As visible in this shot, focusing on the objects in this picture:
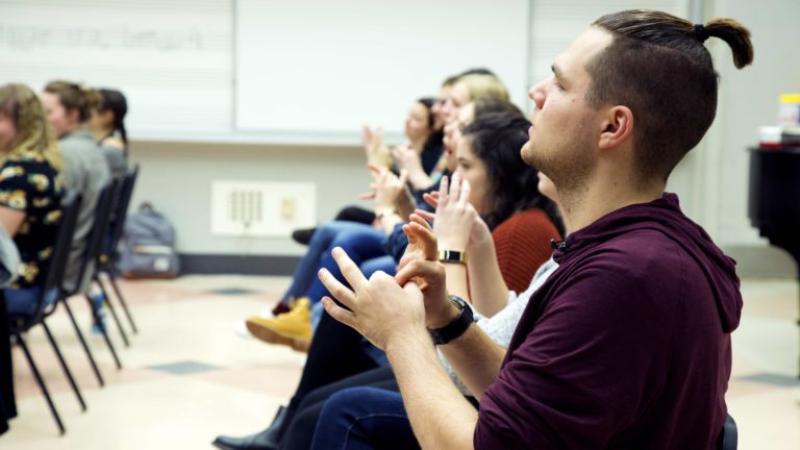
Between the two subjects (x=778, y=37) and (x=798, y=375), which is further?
(x=778, y=37)

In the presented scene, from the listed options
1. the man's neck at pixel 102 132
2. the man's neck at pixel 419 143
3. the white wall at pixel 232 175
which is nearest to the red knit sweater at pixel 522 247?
the man's neck at pixel 419 143

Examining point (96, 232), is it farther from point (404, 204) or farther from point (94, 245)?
point (404, 204)

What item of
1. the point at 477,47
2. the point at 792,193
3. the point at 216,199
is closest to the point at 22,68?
the point at 216,199

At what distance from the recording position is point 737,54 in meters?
1.45

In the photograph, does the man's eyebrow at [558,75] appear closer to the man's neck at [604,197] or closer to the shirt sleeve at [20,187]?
the man's neck at [604,197]

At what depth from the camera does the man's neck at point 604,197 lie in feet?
4.32

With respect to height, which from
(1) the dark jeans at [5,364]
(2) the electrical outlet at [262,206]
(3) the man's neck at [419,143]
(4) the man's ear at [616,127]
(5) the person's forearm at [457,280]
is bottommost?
(2) the electrical outlet at [262,206]

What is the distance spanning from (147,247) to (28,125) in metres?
2.95

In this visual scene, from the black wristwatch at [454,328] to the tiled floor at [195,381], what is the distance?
2006 mm

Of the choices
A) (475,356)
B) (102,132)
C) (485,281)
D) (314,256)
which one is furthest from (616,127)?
(102,132)

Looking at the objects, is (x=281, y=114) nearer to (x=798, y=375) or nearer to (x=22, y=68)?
(x=22, y=68)

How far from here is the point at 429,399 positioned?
1299mm

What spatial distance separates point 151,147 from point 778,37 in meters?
4.05

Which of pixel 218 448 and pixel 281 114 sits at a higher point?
pixel 281 114
